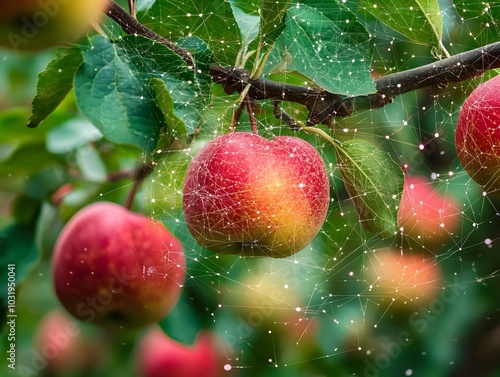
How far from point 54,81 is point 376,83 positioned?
26 cm

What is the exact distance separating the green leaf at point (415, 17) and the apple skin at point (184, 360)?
0.72 metres

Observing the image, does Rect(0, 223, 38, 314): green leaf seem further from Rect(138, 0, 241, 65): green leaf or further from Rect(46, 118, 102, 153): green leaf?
Rect(138, 0, 241, 65): green leaf

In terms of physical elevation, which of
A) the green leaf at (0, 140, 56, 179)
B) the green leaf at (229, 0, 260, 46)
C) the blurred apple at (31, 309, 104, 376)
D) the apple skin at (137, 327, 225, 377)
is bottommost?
the blurred apple at (31, 309, 104, 376)

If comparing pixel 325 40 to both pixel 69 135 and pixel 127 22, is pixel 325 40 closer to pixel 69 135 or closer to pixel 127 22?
pixel 127 22

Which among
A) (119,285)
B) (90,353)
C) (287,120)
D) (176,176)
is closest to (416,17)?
(287,120)

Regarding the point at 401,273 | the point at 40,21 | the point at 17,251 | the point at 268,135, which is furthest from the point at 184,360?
the point at 40,21

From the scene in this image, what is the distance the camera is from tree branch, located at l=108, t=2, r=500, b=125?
57 cm

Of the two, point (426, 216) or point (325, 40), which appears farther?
point (426, 216)

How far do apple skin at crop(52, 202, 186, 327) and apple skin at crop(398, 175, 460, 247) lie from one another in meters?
0.26

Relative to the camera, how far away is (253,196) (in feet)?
1.72

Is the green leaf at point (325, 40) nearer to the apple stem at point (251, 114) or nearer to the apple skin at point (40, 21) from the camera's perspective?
the apple stem at point (251, 114)

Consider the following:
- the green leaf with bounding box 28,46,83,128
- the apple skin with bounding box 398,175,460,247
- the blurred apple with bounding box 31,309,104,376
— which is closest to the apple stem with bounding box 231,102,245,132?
the green leaf with bounding box 28,46,83,128

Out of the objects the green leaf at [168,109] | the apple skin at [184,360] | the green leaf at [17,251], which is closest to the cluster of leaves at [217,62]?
the green leaf at [168,109]

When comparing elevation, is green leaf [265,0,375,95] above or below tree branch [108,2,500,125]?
above
